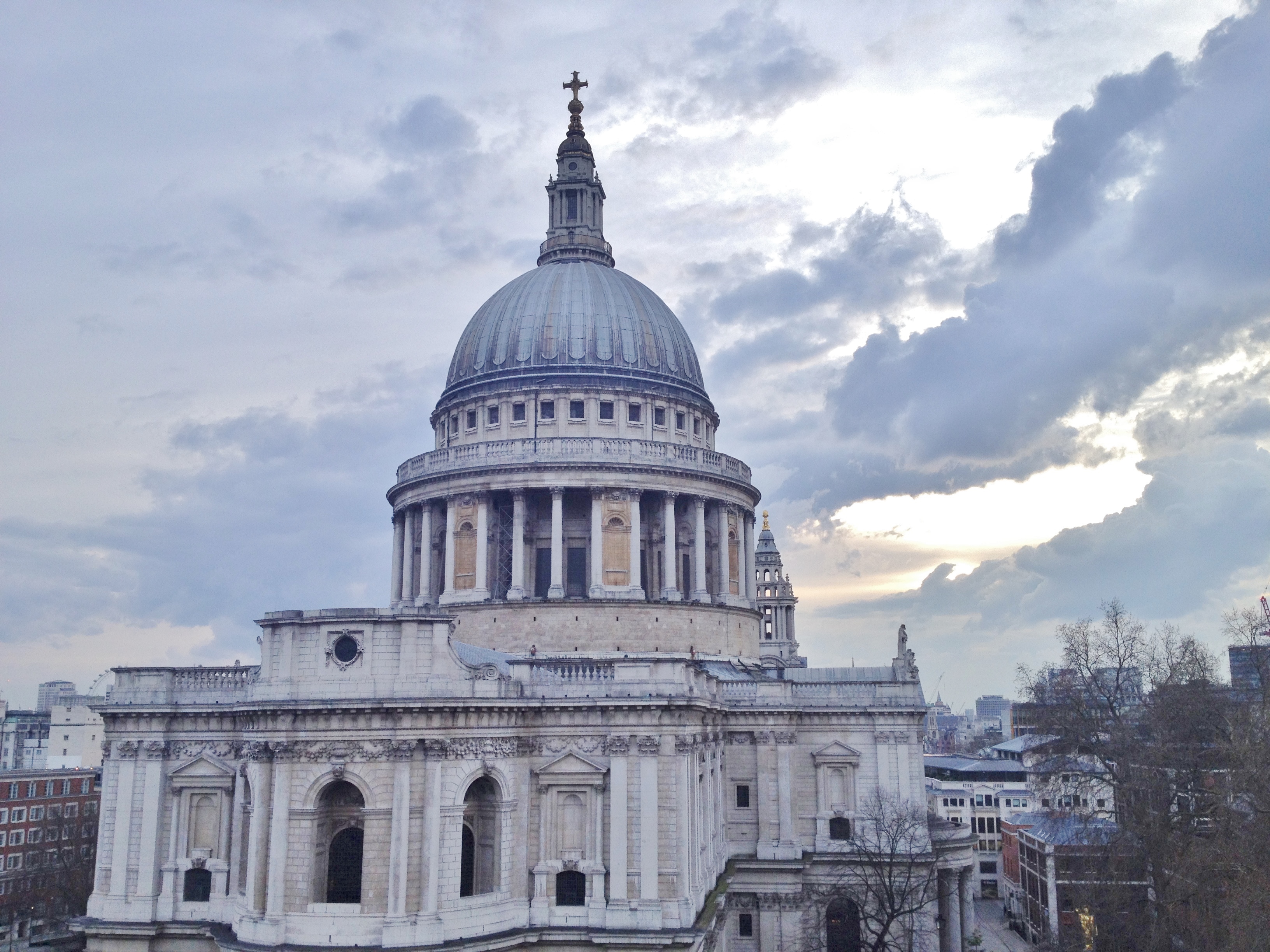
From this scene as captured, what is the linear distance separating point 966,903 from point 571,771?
30004mm

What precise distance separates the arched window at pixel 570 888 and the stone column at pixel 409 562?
88.1 ft

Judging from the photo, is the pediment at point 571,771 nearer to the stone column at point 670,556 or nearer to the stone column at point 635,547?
the stone column at point 635,547

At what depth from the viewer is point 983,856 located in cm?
10238

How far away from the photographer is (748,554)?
2687 inches

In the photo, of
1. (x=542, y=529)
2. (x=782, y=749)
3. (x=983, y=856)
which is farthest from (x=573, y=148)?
(x=983, y=856)

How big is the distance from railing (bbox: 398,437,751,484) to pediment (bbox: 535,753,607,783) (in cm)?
2099

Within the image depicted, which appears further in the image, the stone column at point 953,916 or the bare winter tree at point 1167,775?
the stone column at point 953,916

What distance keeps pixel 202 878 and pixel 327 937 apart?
881 cm

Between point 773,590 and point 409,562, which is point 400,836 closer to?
point 409,562

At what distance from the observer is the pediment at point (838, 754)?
54.1m

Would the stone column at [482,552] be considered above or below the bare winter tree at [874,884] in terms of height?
above

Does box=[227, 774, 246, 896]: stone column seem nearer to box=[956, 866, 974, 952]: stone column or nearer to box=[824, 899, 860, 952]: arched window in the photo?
box=[824, 899, 860, 952]: arched window

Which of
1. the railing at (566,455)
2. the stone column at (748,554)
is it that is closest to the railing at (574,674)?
the railing at (566,455)

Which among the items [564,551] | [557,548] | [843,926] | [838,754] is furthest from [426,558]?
[843,926]
